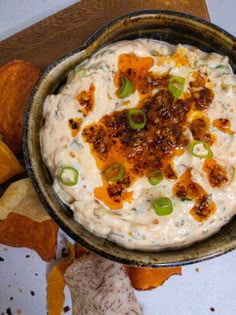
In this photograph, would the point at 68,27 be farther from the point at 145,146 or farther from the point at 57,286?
the point at 57,286

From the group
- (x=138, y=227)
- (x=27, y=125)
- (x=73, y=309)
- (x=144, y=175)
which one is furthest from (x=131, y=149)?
(x=73, y=309)

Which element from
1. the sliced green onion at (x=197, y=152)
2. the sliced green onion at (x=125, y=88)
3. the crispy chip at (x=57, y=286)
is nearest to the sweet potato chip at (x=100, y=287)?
the crispy chip at (x=57, y=286)

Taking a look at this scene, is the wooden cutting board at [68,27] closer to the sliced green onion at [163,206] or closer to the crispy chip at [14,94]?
the crispy chip at [14,94]

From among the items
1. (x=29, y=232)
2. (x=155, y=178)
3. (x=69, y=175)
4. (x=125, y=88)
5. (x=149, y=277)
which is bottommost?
(x=149, y=277)

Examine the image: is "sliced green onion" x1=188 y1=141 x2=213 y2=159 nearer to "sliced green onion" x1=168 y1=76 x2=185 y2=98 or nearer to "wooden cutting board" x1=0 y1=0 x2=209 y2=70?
"sliced green onion" x1=168 y1=76 x2=185 y2=98

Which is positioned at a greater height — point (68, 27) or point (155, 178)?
point (68, 27)

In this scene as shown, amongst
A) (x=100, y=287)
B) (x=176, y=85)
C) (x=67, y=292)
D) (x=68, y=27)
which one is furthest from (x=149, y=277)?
(x=68, y=27)
